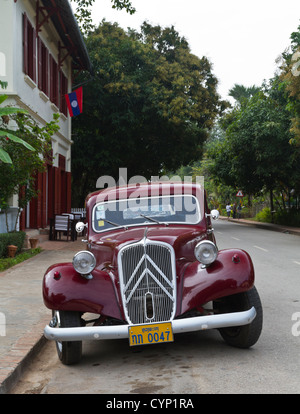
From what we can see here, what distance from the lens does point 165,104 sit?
93.9 ft

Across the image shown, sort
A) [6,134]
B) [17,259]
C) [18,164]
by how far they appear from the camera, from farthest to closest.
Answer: [18,164]
[17,259]
[6,134]

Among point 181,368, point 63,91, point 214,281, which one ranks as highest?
point 63,91

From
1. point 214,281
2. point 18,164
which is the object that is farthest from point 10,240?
point 214,281

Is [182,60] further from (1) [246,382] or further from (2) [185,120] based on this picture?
(1) [246,382]

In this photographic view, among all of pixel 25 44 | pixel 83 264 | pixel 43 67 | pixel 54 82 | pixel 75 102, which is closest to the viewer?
pixel 83 264

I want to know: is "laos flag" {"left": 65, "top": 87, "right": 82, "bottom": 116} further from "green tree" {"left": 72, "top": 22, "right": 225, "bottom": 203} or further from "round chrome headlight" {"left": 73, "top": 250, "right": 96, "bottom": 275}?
"round chrome headlight" {"left": 73, "top": 250, "right": 96, "bottom": 275}

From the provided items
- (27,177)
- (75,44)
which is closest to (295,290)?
(27,177)

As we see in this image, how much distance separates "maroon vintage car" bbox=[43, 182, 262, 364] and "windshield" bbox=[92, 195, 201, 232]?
25.2 inches

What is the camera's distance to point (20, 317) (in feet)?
23.7

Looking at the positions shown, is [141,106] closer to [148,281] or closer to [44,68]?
[44,68]

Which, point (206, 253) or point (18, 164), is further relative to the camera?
point (18, 164)

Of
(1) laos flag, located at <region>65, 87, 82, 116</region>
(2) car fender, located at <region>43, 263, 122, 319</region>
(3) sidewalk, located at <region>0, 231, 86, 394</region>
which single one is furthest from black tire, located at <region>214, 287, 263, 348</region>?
(1) laos flag, located at <region>65, 87, 82, 116</region>

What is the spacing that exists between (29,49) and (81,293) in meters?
14.4

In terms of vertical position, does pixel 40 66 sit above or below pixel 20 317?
above
